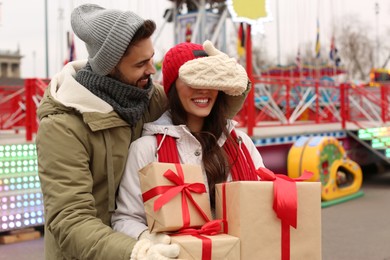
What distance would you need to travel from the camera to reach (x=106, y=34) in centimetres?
164

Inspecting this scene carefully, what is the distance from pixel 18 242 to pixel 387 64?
37.8m

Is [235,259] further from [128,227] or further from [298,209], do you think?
[128,227]

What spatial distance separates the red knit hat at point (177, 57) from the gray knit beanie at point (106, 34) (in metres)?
0.20

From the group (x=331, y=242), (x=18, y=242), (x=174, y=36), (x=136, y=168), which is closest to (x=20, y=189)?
(x=18, y=242)

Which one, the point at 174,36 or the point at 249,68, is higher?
the point at 174,36

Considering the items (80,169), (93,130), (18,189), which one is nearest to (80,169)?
(80,169)

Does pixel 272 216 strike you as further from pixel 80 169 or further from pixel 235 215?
pixel 80 169

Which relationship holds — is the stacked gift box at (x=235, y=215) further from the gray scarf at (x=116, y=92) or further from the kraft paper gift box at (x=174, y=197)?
the gray scarf at (x=116, y=92)

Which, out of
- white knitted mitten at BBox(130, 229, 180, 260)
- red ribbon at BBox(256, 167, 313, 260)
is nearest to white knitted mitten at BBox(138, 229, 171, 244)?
white knitted mitten at BBox(130, 229, 180, 260)

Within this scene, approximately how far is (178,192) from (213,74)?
17.8 inches

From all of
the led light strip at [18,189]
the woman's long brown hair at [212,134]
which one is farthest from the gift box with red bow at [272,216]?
the led light strip at [18,189]

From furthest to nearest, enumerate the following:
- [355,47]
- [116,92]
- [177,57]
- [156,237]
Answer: [355,47]
[177,57]
[116,92]
[156,237]

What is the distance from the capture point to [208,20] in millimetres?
21547

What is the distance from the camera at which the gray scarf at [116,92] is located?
170cm
